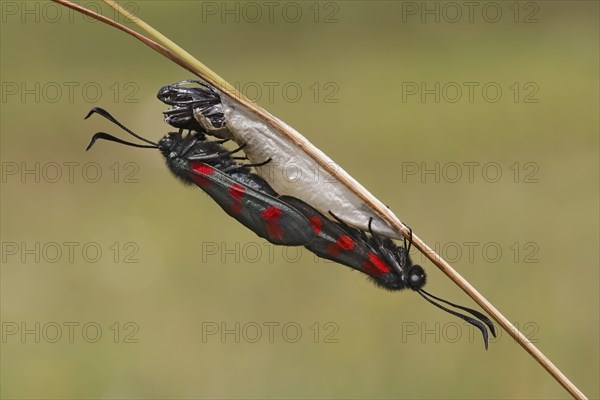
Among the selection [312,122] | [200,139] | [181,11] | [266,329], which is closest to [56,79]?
[181,11]

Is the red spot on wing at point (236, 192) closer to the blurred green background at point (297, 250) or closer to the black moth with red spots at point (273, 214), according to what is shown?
the black moth with red spots at point (273, 214)

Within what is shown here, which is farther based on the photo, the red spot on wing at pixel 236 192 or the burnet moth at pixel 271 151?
the red spot on wing at pixel 236 192

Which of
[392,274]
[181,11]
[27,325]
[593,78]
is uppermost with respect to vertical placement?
[181,11]

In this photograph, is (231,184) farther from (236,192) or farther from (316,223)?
(316,223)

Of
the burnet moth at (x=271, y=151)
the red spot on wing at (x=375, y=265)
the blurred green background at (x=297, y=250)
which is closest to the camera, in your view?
the burnet moth at (x=271, y=151)

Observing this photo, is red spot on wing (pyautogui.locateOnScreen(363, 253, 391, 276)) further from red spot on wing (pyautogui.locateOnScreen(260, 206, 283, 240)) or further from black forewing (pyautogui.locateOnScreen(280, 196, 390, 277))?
red spot on wing (pyautogui.locateOnScreen(260, 206, 283, 240))

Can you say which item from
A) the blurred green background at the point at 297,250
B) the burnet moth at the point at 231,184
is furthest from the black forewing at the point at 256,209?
the blurred green background at the point at 297,250

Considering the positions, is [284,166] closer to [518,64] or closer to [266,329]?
[266,329]
